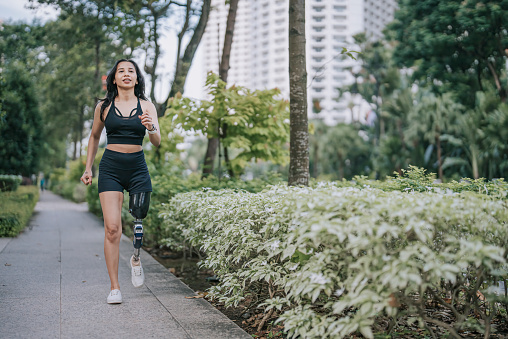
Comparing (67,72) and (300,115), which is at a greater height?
(67,72)

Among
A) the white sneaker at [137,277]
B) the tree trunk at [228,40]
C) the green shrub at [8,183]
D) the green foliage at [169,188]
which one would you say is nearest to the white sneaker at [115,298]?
the white sneaker at [137,277]

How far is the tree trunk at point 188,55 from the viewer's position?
36.4ft

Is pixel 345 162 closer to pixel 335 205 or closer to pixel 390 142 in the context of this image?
pixel 390 142

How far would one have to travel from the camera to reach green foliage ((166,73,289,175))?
25.0ft

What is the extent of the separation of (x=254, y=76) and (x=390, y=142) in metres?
108

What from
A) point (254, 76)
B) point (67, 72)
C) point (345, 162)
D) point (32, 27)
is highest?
point (254, 76)

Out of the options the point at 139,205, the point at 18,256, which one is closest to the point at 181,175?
the point at 18,256

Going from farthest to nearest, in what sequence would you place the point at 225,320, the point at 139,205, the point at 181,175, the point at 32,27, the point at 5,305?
the point at 32,27
the point at 181,175
the point at 139,205
the point at 5,305
the point at 225,320

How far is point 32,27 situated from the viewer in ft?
75.6

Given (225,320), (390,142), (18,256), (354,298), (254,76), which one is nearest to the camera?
(354,298)

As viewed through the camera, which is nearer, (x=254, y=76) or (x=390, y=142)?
(x=390, y=142)

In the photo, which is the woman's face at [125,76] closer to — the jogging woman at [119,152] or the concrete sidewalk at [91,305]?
the jogging woman at [119,152]

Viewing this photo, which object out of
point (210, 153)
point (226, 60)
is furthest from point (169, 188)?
point (226, 60)

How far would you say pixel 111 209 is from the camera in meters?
4.10
